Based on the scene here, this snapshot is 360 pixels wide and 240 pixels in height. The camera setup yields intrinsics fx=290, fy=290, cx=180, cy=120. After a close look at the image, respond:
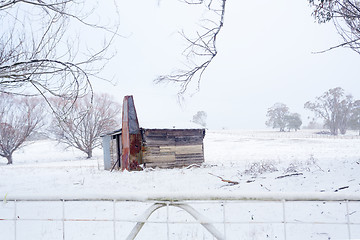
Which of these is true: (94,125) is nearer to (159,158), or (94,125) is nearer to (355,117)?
(159,158)

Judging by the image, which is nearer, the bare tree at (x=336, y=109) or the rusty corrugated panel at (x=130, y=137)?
the rusty corrugated panel at (x=130, y=137)

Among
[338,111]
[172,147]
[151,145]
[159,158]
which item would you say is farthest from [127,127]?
[338,111]

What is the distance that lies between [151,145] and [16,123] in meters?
26.0

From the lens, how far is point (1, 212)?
7738mm

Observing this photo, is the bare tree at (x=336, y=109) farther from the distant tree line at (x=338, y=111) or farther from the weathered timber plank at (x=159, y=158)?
the weathered timber plank at (x=159, y=158)

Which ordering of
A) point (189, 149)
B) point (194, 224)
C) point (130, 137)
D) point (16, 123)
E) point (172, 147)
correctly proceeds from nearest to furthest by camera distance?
point (194, 224)
point (130, 137)
point (172, 147)
point (189, 149)
point (16, 123)

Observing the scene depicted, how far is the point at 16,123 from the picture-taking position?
36625 mm

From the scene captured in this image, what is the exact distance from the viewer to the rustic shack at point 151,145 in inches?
715

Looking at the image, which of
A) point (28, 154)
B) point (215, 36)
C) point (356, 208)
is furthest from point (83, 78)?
point (28, 154)

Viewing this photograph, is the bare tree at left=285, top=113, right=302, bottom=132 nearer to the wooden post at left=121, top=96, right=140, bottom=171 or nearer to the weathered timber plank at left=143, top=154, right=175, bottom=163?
the weathered timber plank at left=143, top=154, right=175, bottom=163

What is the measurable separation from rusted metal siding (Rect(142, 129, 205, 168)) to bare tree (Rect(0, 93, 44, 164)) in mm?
23075

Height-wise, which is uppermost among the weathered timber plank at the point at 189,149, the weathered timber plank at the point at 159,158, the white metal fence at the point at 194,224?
the weathered timber plank at the point at 189,149

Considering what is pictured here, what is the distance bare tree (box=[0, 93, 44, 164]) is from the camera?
117 ft

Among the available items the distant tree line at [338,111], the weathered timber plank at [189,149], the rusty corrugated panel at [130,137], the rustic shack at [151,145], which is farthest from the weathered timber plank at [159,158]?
the distant tree line at [338,111]
